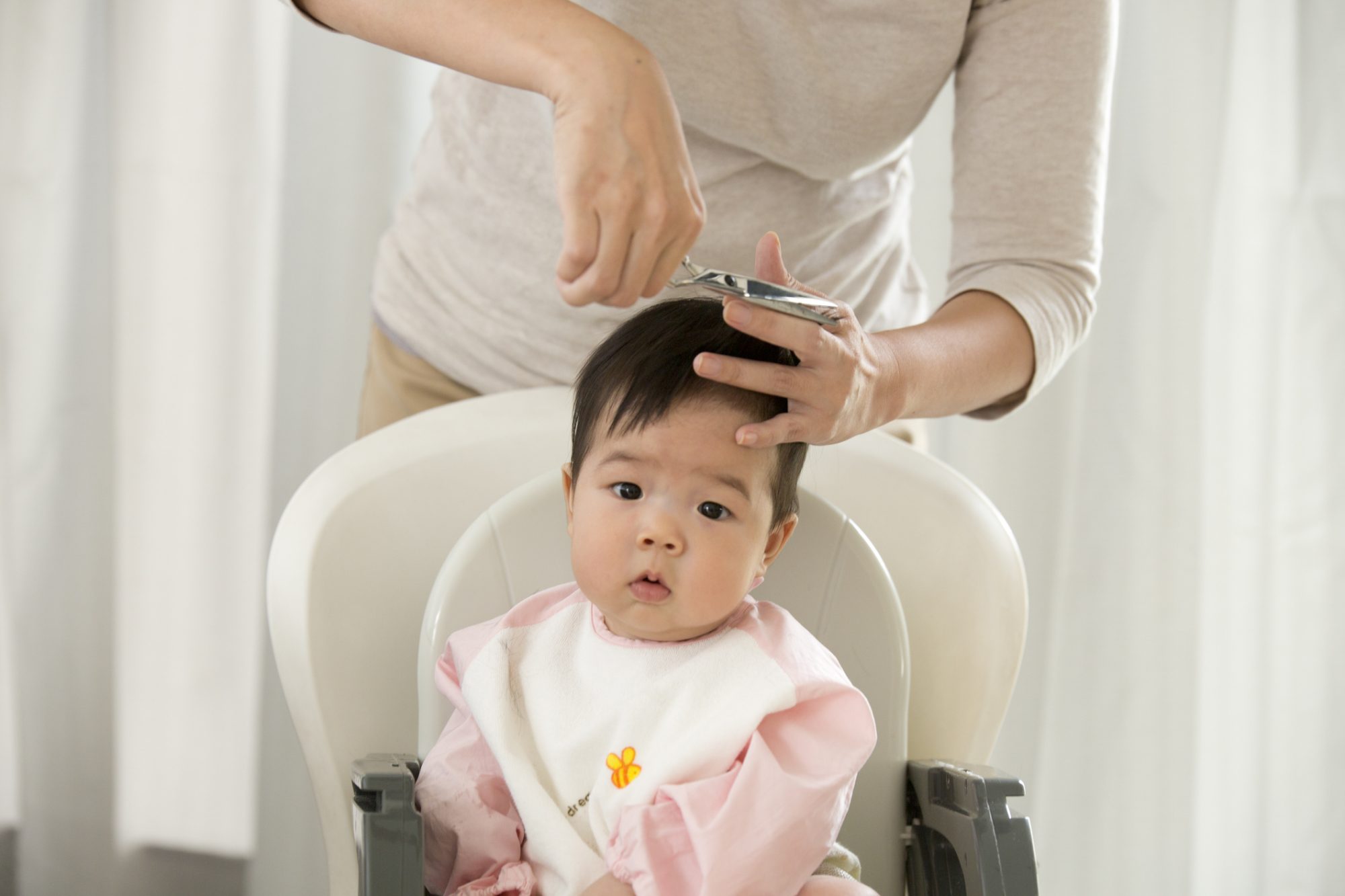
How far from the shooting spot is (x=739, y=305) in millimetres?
646

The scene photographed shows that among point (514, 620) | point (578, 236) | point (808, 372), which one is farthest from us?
point (514, 620)

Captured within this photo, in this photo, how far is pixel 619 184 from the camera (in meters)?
0.61

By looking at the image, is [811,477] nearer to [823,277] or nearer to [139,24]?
[823,277]

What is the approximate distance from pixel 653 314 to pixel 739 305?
196 millimetres

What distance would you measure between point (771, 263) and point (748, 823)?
0.34 m

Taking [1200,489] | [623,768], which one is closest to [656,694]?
[623,768]

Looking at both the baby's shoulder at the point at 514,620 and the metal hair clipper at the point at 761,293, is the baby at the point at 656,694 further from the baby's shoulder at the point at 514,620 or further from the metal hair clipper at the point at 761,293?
the metal hair clipper at the point at 761,293

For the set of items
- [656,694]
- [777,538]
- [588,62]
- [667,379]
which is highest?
[588,62]

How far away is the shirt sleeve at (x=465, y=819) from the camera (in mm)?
780

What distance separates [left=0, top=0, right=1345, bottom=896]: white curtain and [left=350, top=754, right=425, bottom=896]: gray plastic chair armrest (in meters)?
0.74

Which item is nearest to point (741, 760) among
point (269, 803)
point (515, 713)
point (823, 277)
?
point (515, 713)

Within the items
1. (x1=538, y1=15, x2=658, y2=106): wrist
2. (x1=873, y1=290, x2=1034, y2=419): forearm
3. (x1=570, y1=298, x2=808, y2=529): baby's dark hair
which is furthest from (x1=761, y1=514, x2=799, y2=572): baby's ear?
(x1=538, y1=15, x2=658, y2=106): wrist

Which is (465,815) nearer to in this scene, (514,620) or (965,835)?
(514,620)

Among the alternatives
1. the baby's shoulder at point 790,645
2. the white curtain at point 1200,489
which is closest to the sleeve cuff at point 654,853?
the baby's shoulder at point 790,645
